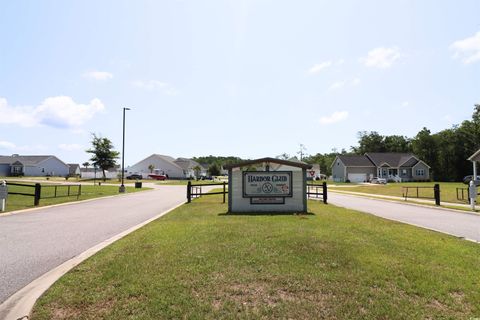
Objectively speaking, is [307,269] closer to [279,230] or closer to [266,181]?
[279,230]

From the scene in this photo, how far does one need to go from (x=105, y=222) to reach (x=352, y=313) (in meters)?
10.4

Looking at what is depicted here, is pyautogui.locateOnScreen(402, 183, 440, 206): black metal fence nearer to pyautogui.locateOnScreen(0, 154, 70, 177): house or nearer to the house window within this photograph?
the house window

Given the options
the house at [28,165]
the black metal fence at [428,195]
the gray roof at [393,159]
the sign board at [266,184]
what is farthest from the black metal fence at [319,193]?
the house at [28,165]

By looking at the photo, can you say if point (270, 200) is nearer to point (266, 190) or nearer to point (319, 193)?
point (266, 190)

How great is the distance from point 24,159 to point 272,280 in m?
98.0

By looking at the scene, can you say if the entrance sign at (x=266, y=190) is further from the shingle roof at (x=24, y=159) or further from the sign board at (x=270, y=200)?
the shingle roof at (x=24, y=159)

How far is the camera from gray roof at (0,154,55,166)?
83.3m

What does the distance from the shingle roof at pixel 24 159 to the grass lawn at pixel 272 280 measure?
9086 cm

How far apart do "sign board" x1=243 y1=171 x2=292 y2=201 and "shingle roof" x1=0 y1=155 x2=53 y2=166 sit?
8577 cm

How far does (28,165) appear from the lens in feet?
274

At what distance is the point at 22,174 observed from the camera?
81.1m

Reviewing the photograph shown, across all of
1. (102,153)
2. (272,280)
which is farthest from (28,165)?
(272,280)

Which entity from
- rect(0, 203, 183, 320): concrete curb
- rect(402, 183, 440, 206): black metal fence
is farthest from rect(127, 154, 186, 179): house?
rect(0, 203, 183, 320): concrete curb

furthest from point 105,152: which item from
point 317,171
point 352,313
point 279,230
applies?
point 352,313
